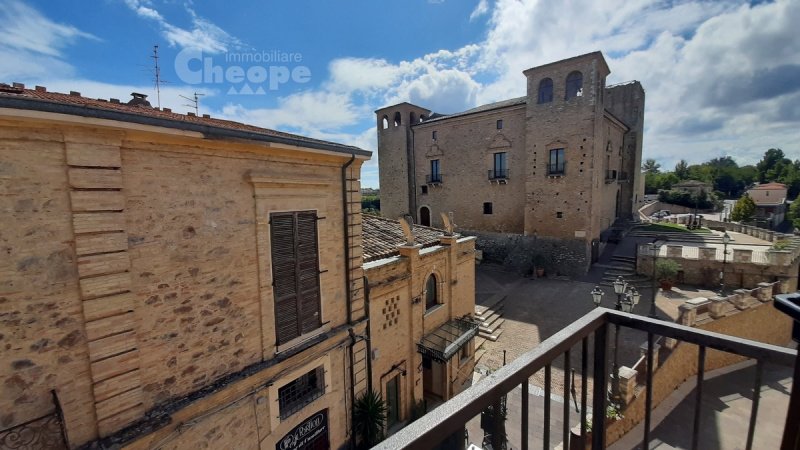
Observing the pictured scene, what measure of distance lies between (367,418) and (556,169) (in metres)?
19.5

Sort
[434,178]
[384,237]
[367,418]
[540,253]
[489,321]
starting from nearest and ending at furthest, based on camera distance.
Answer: [367,418] < [384,237] < [489,321] < [540,253] < [434,178]

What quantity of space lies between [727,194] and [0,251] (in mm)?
93288

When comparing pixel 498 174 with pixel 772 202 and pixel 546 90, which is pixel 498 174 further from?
pixel 772 202

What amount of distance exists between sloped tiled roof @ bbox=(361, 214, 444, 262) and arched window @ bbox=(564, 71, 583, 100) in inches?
551

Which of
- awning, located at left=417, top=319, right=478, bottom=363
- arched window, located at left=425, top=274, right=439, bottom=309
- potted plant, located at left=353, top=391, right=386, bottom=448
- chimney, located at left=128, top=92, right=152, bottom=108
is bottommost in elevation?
potted plant, located at left=353, top=391, right=386, bottom=448

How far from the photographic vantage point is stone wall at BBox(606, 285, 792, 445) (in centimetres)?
925

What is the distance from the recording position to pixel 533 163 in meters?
22.8

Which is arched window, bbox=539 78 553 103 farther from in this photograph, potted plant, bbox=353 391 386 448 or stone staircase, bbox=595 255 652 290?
potted plant, bbox=353 391 386 448

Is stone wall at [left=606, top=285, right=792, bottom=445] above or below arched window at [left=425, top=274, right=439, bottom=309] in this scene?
below

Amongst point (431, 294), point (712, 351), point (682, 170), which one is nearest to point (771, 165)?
point (682, 170)

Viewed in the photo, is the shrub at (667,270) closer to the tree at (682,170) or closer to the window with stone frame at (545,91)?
the window with stone frame at (545,91)

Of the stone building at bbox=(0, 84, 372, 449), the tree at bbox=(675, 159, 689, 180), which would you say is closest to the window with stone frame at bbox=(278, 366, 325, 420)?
the stone building at bbox=(0, 84, 372, 449)

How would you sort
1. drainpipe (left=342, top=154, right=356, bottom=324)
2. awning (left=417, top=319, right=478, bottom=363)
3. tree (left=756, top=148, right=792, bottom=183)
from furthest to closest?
tree (left=756, top=148, right=792, bottom=183) < awning (left=417, top=319, right=478, bottom=363) < drainpipe (left=342, top=154, right=356, bottom=324)

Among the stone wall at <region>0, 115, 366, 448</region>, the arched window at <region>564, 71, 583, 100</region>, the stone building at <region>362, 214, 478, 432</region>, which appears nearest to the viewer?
the stone wall at <region>0, 115, 366, 448</region>
